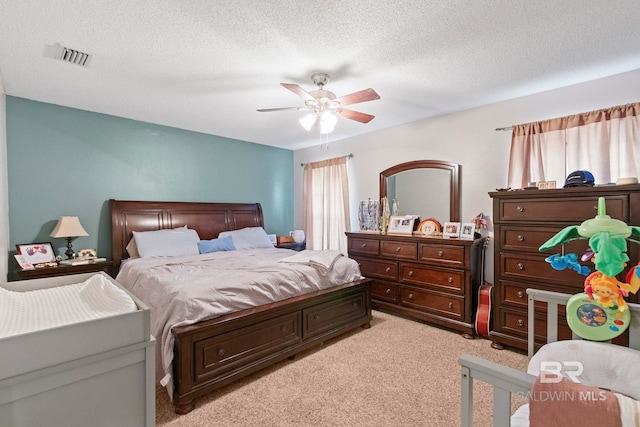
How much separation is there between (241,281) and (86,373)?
1.31m

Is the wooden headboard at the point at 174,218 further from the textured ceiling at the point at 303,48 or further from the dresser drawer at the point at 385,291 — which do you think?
the dresser drawer at the point at 385,291

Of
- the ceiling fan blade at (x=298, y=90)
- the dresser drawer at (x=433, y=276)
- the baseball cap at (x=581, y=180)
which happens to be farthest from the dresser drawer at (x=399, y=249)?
the ceiling fan blade at (x=298, y=90)

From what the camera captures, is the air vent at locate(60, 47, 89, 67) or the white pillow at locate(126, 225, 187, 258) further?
the white pillow at locate(126, 225, 187, 258)

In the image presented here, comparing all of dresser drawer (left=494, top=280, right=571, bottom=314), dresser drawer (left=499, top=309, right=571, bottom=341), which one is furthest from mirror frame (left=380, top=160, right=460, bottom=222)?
dresser drawer (left=499, top=309, right=571, bottom=341)

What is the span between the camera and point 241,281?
95.8 inches

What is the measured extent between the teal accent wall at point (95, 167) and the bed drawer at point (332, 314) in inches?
109

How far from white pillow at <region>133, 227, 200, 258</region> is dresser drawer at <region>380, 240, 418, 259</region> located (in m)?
2.44

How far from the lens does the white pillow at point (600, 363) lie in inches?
53.4

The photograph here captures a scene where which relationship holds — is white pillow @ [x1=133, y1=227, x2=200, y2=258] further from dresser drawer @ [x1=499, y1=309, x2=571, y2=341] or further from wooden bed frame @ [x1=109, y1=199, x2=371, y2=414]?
dresser drawer @ [x1=499, y1=309, x2=571, y2=341]

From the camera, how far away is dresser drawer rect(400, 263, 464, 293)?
314 centimetres

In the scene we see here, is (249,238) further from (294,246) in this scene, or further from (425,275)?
(425,275)

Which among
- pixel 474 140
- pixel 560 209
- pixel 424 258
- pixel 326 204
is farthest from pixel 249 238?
pixel 560 209

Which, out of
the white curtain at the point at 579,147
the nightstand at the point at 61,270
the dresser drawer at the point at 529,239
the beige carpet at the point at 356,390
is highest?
the white curtain at the point at 579,147

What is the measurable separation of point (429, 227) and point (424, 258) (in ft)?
1.53
